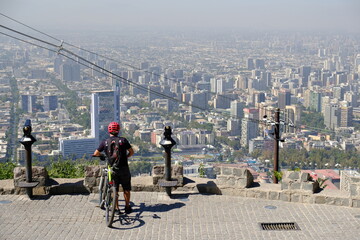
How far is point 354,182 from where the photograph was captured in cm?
670

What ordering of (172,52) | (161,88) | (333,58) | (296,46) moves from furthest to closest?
1. (296,46)
2. (172,52)
3. (333,58)
4. (161,88)

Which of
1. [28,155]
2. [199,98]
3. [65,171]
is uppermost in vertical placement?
[28,155]

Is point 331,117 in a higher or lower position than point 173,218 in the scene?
lower

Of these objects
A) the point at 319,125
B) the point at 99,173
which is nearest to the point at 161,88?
the point at 319,125

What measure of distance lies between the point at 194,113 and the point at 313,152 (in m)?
20.8

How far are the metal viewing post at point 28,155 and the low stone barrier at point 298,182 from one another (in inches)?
113

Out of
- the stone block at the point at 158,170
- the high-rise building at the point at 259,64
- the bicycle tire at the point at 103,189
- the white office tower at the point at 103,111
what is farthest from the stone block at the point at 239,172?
the high-rise building at the point at 259,64

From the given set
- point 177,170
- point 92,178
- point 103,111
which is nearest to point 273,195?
point 177,170

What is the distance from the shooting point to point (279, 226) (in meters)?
6.05

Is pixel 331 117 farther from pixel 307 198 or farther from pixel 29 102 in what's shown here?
pixel 307 198

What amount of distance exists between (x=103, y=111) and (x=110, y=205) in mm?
40786

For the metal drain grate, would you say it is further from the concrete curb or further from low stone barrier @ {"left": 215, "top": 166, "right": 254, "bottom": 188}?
low stone barrier @ {"left": 215, "top": 166, "right": 254, "bottom": 188}

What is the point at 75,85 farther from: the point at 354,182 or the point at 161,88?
the point at 354,182

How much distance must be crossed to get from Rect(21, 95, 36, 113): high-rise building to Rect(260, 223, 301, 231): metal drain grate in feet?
172
